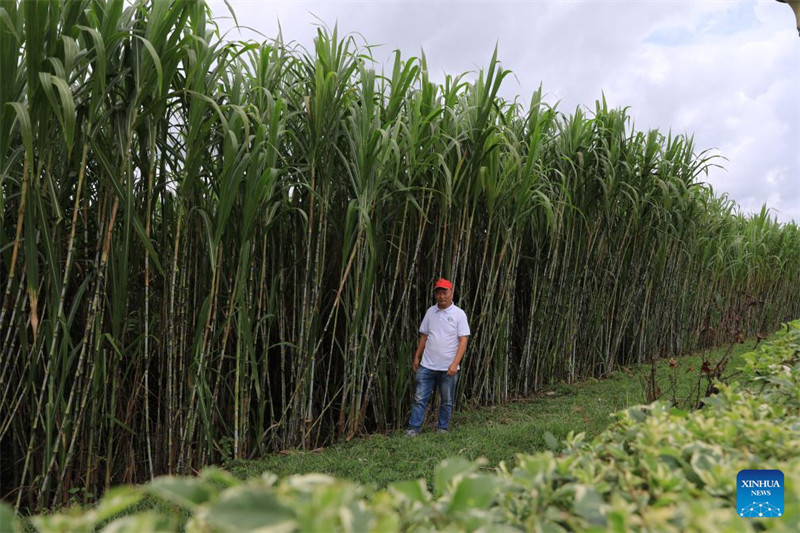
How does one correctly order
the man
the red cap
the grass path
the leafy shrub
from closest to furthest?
1. the leafy shrub
2. the grass path
3. the red cap
4. the man

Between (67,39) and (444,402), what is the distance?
8.57ft

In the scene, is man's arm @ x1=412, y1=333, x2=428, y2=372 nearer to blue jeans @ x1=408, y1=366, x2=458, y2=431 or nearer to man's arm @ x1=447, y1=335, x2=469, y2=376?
blue jeans @ x1=408, y1=366, x2=458, y2=431

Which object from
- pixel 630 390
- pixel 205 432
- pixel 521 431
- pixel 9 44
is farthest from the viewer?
pixel 630 390

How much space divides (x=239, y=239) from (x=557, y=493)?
217cm

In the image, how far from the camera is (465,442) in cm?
316

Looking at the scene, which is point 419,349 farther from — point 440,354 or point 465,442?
point 465,442

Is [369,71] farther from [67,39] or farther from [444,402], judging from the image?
[444,402]

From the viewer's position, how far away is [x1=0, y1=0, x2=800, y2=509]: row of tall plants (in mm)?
2191

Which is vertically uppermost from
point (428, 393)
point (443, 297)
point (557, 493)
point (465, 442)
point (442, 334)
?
point (443, 297)

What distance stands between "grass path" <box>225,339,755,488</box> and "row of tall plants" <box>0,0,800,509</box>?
0.19 m

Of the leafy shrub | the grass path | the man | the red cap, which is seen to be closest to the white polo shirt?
the man

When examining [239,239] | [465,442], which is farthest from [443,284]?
[239,239]

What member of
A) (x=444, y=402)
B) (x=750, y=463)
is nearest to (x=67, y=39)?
(x=750, y=463)

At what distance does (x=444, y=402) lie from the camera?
11.6 feet
